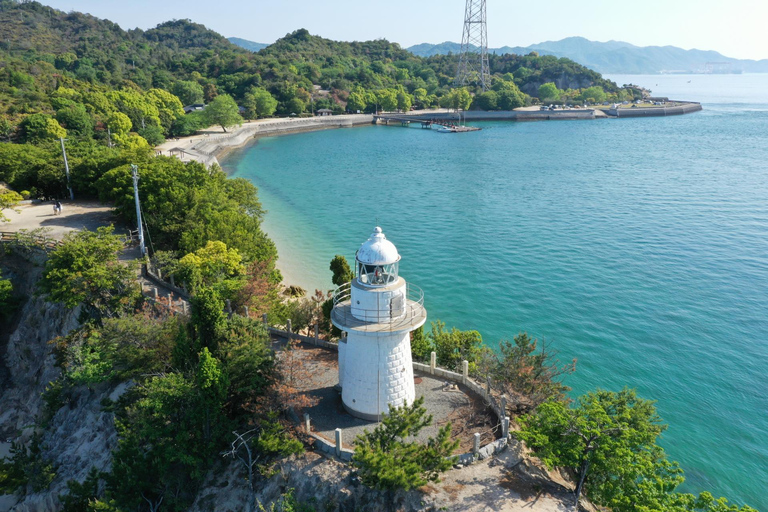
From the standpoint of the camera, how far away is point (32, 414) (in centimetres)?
2391

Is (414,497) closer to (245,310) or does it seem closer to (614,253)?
(245,310)

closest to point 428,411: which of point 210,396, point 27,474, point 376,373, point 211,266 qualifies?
point 376,373

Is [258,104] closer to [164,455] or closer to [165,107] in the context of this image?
[165,107]

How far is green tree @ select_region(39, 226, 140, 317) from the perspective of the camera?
23188mm

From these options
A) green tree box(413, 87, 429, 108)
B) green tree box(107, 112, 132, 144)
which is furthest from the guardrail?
green tree box(413, 87, 429, 108)

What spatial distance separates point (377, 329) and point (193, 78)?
136 metres

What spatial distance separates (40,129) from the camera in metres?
59.7

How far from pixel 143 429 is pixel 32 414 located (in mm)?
13328

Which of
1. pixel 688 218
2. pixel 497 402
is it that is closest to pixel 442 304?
pixel 497 402

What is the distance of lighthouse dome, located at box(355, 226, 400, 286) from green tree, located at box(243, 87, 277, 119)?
359 ft

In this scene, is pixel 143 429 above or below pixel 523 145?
below

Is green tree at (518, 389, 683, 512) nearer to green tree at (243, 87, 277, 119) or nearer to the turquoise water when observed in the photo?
the turquoise water

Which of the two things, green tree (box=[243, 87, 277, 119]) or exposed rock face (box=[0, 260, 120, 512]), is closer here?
exposed rock face (box=[0, 260, 120, 512])

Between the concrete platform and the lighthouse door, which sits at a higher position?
the lighthouse door
